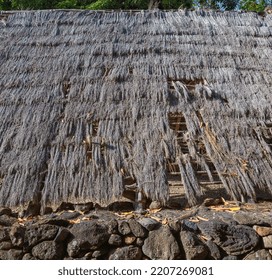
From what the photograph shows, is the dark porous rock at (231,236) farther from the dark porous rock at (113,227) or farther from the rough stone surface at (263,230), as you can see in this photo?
the dark porous rock at (113,227)

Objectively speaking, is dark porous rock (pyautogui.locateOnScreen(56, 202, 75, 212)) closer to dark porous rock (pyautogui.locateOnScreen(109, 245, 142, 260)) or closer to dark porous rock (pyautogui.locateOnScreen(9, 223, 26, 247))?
dark porous rock (pyautogui.locateOnScreen(9, 223, 26, 247))

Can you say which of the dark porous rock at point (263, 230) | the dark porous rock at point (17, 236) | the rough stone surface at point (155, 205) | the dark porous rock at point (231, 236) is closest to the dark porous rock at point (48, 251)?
the dark porous rock at point (17, 236)

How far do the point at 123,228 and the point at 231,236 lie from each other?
0.76m

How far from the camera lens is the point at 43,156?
259 cm

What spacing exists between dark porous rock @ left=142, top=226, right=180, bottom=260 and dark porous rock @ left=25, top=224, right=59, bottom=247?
0.65 m

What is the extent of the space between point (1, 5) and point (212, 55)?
890 cm

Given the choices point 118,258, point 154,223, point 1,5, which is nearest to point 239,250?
point 154,223

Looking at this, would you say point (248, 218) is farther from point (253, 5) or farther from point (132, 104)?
point (253, 5)

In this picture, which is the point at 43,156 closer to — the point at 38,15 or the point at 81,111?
the point at 81,111

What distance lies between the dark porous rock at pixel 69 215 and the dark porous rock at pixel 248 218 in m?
1.19

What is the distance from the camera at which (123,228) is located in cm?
209

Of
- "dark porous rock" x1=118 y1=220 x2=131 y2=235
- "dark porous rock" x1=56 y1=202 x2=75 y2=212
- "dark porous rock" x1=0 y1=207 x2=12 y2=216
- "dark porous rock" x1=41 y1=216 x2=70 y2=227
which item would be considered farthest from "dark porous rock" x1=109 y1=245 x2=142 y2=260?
"dark porous rock" x1=0 y1=207 x2=12 y2=216

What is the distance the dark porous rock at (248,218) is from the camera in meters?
2.14
